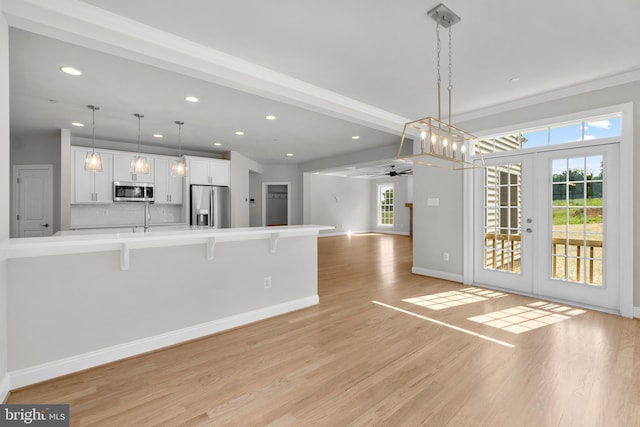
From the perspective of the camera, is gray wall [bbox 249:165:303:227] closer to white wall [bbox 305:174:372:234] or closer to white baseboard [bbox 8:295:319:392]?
white wall [bbox 305:174:372:234]

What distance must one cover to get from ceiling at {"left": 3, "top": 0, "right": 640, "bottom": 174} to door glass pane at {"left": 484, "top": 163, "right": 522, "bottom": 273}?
100cm

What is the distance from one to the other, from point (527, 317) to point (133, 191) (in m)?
6.70

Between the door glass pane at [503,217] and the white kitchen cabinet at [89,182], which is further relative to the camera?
the white kitchen cabinet at [89,182]

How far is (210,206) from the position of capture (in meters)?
6.87

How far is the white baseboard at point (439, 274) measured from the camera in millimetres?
4702

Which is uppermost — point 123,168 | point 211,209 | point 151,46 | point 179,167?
point 151,46

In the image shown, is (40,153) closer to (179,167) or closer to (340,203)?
(179,167)

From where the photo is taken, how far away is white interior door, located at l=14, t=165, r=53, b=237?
5664 millimetres

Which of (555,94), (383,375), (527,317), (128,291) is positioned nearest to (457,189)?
(555,94)

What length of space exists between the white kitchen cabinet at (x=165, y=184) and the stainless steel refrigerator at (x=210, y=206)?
0.34m

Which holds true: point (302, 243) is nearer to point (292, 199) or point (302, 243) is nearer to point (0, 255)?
point (0, 255)

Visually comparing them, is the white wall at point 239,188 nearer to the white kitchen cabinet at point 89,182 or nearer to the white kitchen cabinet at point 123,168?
the white kitchen cabinet at point 123,168

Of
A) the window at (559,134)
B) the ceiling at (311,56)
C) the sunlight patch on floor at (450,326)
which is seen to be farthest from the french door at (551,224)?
the sunlight patch on floor at (450,326)

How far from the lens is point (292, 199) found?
10648mm
